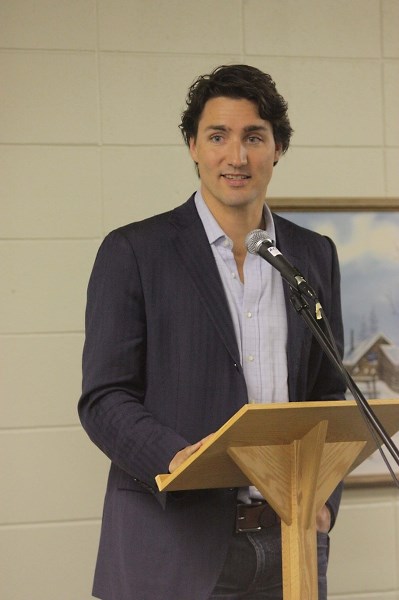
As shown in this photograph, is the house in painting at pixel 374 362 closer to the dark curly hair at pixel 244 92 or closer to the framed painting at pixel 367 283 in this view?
the framed painting at pixel 367 283

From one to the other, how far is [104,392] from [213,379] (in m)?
0.24

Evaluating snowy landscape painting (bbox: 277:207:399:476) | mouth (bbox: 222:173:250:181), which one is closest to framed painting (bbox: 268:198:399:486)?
snowy landscape painting (bbox: 277:207:399:476)

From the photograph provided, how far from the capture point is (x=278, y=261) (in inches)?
66.9

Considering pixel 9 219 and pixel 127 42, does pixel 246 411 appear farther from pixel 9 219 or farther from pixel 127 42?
pixel 127 42

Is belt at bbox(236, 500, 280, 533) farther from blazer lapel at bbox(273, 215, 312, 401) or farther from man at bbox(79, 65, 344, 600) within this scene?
blazer lapel at bbox(273, 215, 312, 401)

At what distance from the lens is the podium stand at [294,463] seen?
62.6 inches

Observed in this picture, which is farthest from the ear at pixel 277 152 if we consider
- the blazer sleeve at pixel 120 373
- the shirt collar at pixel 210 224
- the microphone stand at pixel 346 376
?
the microphone stand at pixel 346 376

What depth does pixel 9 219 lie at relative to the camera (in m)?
3.13

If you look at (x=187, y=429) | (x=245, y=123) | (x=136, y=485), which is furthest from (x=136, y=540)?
(x=245, y=123)

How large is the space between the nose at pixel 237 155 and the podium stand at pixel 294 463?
0.74 metres

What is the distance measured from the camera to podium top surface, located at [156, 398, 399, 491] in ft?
5.04

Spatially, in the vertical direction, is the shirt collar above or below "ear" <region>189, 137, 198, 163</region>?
below

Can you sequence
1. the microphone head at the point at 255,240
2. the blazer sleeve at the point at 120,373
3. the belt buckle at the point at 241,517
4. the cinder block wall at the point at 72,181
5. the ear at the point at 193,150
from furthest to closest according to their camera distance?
the cinder block wall at the point at 72,181 → the ear at the point at 193,150 → the belt buckle at the point at 241,517 → the blazer sleeve at the point at 120,373 → the microphone head at the point at 255,240

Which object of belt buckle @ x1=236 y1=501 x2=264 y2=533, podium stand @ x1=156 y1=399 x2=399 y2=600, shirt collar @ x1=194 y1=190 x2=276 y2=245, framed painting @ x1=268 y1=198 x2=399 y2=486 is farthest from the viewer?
framed painting @ x1=268 y1=198 x2=399 y2=486
